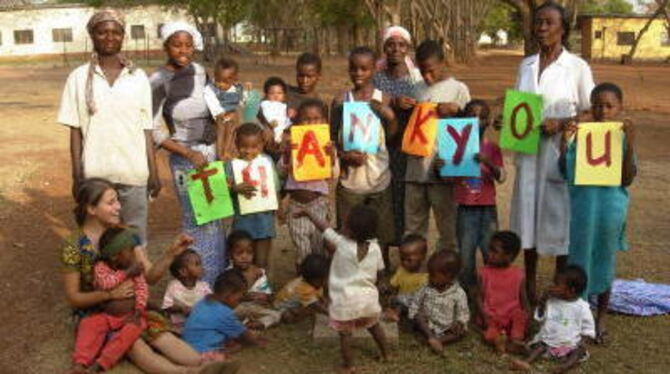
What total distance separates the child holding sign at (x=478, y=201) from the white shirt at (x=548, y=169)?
292mm

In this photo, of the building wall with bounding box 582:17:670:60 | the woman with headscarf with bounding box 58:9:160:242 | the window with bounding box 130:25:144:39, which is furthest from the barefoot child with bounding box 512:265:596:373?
the window with bounding box 130:25:144:39

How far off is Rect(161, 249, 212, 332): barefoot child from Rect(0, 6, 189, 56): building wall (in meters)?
57.4

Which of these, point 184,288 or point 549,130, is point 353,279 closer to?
point 184,288

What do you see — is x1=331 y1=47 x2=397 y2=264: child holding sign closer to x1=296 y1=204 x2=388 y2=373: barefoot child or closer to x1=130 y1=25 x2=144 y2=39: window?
x1=296 y1=204 x2=388 y2=373: barefoot child

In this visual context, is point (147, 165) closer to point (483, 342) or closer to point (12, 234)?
point (483, 342)

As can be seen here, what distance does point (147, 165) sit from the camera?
552cm

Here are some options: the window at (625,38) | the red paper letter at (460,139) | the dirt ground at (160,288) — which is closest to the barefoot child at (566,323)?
the dirt ground at (160,288)

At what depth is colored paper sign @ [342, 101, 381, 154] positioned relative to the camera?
227 inches

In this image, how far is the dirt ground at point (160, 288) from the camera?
507cm

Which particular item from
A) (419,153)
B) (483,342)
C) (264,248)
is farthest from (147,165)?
(483,342)

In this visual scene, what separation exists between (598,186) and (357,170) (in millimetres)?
1776

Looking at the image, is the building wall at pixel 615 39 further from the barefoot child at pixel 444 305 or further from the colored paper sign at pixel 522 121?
the barefoot child at pixel 444 305

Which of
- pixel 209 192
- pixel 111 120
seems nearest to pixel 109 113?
pixel 111 120

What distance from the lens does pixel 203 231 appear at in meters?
5.82
